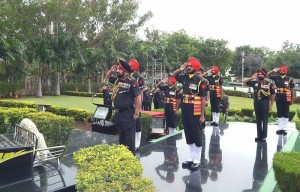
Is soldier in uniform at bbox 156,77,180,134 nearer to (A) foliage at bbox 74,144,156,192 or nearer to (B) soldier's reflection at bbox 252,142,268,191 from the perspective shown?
(B) soldier's reflection at bbox 252,142,268,191

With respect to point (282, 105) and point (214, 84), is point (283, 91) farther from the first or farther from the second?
point (214, 84)

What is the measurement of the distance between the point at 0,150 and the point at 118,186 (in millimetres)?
1668

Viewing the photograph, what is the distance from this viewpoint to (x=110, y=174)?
9.41 ft

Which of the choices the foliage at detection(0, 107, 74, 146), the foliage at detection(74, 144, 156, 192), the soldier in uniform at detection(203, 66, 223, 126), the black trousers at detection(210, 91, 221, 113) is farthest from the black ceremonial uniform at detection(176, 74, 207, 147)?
the black trousers at detection(210, 91, 221, 113)

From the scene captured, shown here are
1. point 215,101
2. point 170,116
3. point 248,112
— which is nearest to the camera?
point 170,116

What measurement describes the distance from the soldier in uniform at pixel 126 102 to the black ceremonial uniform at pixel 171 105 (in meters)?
2.99

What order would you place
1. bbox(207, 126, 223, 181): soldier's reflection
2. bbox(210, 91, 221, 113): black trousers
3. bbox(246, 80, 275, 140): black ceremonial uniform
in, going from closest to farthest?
bbox(207, 126, 223, 181): soldier's reflection → bbox(246, 80, 275, 140): black ceremonial uniform → bbox(210, 91, 221, 113): black trousers

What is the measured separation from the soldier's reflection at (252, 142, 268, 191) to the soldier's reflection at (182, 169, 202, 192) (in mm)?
759

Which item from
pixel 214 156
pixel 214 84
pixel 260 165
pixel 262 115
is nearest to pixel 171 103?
pixel 214 84

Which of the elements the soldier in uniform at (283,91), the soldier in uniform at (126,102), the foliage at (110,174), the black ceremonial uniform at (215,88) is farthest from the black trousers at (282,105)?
the foliage at (110,174)

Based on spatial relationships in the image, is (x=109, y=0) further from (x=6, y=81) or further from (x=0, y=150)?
(x=0, y=150)

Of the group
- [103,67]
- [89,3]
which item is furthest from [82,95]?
[89,3]

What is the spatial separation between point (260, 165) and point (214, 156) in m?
0.87

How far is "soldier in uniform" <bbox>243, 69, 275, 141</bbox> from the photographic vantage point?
7.32 m
